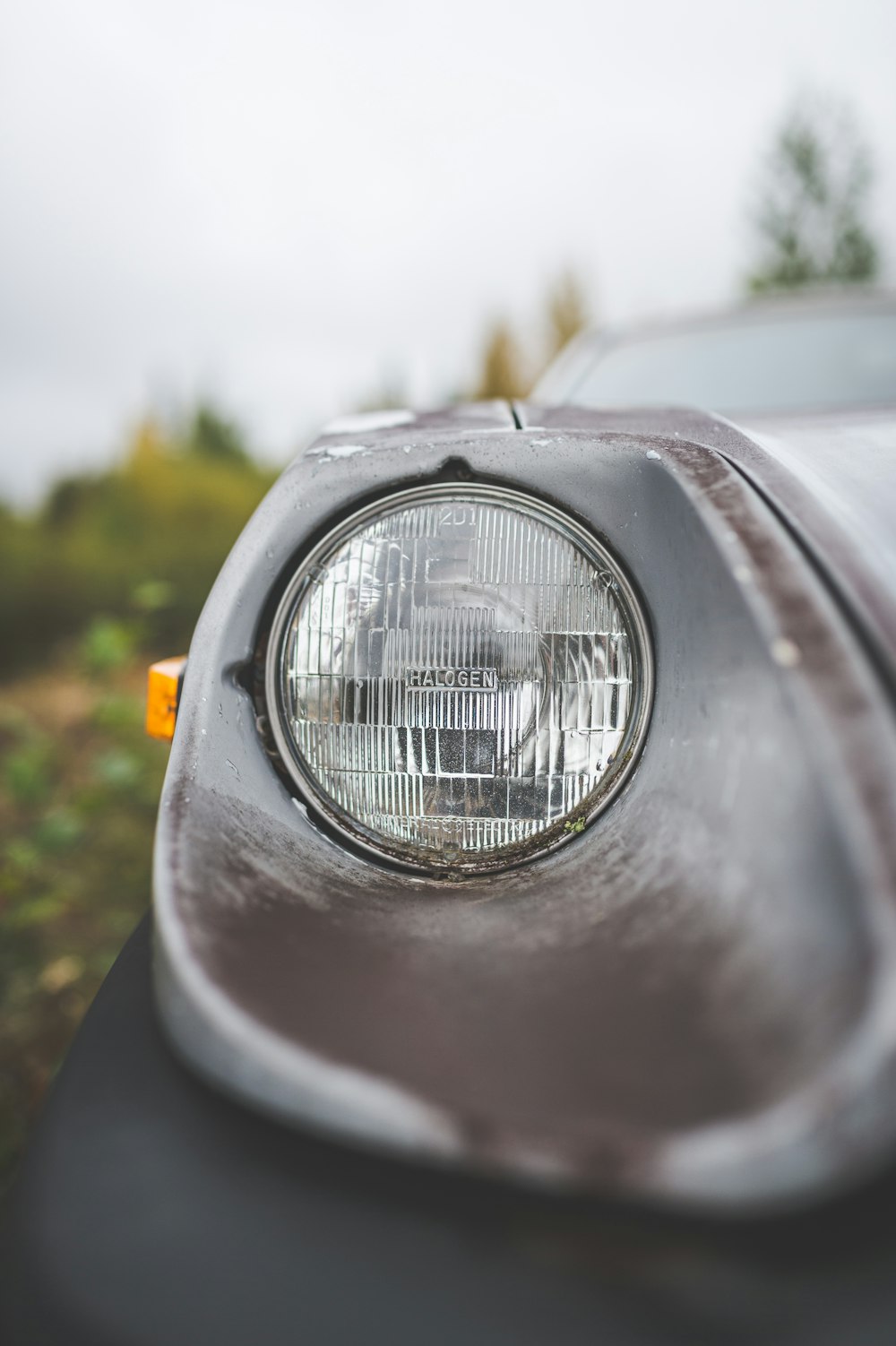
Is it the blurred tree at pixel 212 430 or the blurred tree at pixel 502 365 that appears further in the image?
the blurred tree at pixel 502 365

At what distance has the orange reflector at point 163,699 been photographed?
3.27ft

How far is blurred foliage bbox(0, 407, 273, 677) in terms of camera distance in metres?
6.47

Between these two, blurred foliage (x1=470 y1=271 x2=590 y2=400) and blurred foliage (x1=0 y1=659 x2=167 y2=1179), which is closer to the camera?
blurred foliage (x1=0 y1=659 x2=167 y2=1179)

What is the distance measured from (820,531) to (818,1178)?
0.47 meters

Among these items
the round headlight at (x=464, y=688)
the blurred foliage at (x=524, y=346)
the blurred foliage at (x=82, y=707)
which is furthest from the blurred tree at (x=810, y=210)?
the round headlight at (x=464, y=688)

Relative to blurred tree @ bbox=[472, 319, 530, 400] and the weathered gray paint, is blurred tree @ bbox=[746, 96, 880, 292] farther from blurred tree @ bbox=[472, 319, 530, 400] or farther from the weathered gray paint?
the weathered gray paint

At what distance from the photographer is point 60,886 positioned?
8.62 ft

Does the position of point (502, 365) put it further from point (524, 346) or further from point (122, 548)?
point (122, 548)

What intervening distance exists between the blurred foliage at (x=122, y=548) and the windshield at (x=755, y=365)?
4139mm

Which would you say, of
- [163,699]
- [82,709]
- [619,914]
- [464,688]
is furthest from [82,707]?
[619,914]

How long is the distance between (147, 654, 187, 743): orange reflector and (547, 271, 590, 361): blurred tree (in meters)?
20.3

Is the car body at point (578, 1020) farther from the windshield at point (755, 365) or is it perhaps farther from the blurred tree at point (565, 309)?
the blurred tree at point (565, 309)

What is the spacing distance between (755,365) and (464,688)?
1.78 m

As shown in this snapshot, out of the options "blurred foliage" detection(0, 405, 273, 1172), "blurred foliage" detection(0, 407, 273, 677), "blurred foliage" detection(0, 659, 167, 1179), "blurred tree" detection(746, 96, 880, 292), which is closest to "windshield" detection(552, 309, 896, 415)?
"blurred foliage" detection(0, 405, 273, 1172)
